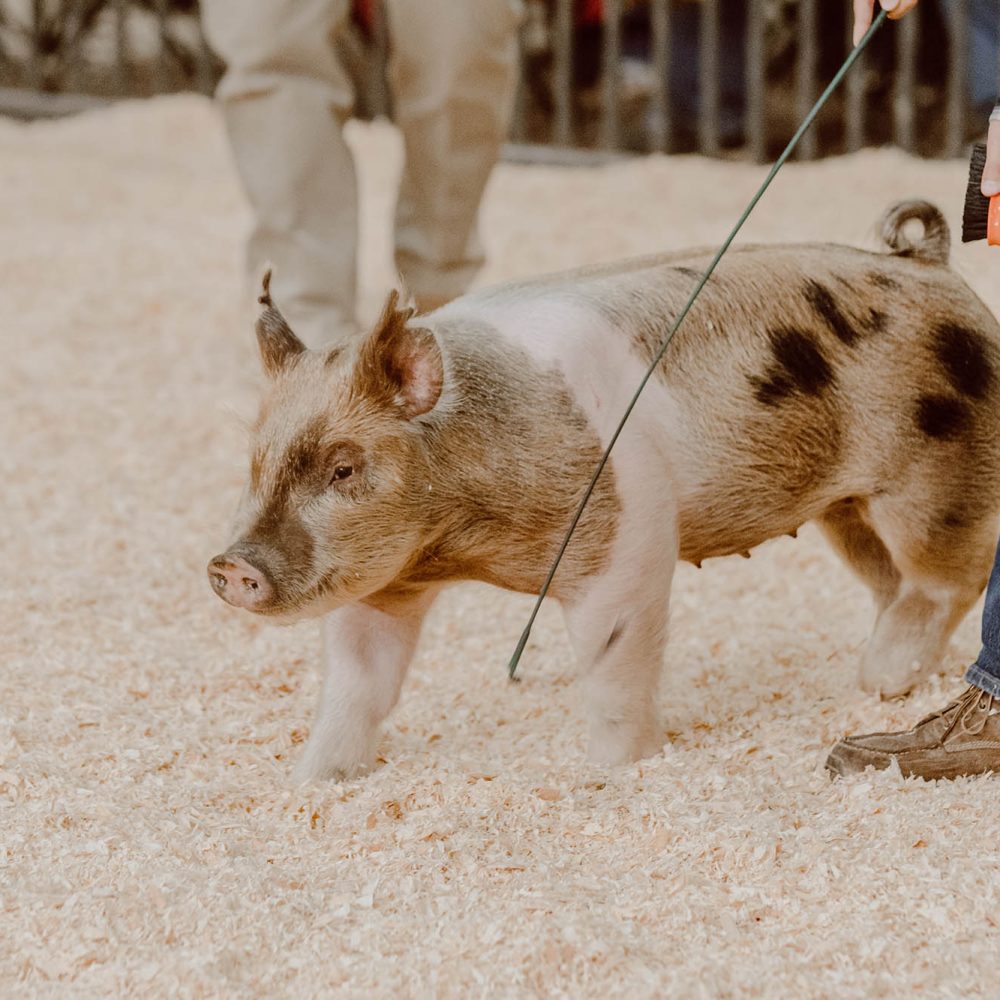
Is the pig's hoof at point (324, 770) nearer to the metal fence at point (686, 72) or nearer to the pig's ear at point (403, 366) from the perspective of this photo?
the pig's ear at point (403, 366)

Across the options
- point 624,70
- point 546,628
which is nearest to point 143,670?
point 546,628

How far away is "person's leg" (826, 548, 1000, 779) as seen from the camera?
87.8 inches

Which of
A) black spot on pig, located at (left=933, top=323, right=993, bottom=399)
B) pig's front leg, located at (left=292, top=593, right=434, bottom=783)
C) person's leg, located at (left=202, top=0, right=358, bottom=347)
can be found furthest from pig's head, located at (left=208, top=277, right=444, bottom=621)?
person's leg, located at (left=202, top=0, right=358, bottom=347)

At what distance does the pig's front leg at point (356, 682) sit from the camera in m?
2.37

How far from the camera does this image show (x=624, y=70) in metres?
7.82

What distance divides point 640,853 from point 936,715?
1.68 feet

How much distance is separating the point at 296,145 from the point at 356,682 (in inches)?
81.4

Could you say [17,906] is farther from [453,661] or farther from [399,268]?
[399,268]

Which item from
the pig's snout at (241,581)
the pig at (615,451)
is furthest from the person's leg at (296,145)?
the pig's snout at (241,581)

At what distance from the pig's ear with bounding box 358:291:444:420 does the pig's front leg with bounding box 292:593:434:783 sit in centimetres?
35

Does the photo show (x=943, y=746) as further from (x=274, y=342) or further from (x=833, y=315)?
(x=274, y=342)

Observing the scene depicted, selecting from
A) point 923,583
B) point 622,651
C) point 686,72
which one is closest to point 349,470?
point 622,651

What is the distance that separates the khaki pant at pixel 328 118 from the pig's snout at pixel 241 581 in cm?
209

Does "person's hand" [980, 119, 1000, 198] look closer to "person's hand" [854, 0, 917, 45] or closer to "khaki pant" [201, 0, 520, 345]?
"person's hand" [854, 0, 917, 45]
